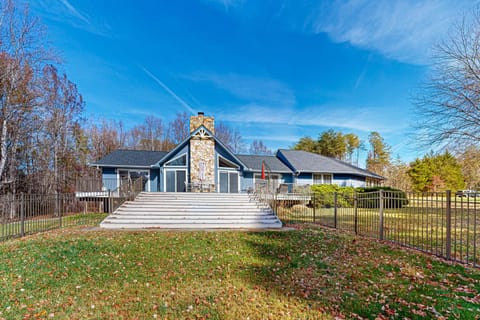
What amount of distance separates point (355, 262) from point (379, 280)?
0.91m

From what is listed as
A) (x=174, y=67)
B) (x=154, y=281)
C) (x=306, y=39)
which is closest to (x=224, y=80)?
(x=174, y=67)

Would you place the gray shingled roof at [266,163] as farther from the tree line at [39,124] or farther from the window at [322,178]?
the tree line at [39,124]

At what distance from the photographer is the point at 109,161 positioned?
1738 centimetres

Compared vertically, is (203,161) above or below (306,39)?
below

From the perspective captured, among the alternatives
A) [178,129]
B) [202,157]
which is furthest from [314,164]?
[178,129]

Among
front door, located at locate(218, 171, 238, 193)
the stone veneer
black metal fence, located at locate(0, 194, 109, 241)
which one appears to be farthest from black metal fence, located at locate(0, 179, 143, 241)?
front door, located at locate(218, 171, 238, 193)

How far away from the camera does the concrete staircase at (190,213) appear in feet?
29.5

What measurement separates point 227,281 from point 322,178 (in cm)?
1881

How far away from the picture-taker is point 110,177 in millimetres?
17156

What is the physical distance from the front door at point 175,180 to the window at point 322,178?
12089 mm

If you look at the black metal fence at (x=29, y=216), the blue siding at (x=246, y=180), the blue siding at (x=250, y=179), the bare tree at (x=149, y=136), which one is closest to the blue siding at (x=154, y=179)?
the black metal fence at (x=29, y=216)

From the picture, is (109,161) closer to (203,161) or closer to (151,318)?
(203,161)

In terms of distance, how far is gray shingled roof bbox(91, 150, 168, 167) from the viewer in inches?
675

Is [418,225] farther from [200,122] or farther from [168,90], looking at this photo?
[168,90]
